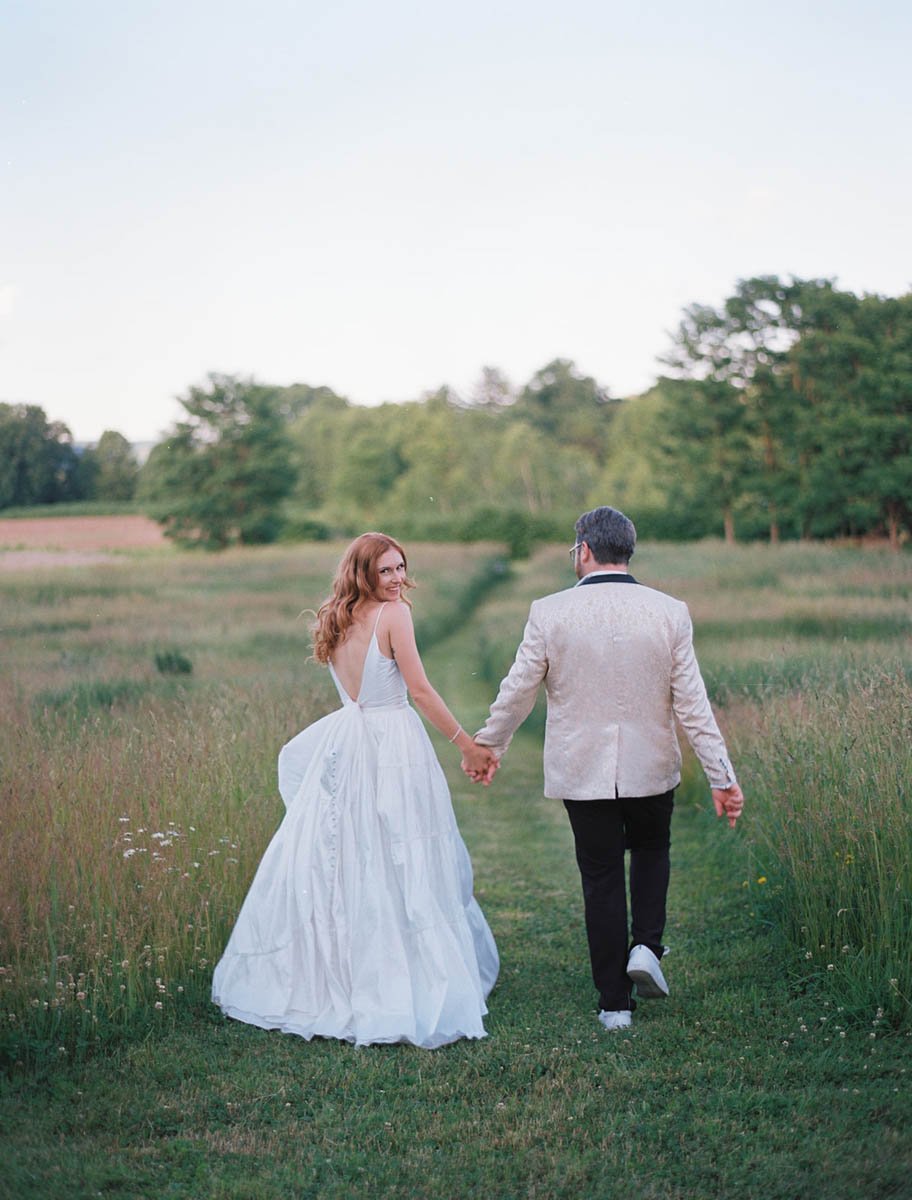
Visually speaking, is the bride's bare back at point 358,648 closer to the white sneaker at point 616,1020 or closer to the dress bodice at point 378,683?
the dress bodice at point 378,683

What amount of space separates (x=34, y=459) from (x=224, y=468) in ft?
9.19

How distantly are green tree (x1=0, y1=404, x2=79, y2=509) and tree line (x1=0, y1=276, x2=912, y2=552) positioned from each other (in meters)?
0.02

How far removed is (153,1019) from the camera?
479 cm

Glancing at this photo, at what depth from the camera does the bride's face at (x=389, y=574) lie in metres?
4.86

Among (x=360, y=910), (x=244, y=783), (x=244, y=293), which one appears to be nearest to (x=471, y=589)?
(x=244, y=293)

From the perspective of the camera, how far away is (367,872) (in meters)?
4.84

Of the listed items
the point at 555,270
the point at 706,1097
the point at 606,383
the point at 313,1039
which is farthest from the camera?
the point at 606,383

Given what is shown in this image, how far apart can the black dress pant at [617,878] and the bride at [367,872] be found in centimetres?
51

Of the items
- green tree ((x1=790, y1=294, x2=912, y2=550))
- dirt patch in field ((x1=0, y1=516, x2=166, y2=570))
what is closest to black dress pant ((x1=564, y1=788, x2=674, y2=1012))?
green tree ((x1=790, y1=294, x2=912, y2=550))

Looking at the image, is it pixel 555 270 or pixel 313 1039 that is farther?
pixel 555 270

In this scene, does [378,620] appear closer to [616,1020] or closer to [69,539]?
[616,1020]

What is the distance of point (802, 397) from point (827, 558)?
2.19 meters

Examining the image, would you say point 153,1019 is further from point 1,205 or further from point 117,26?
point 117,26

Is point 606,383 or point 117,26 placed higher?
point 117,26
